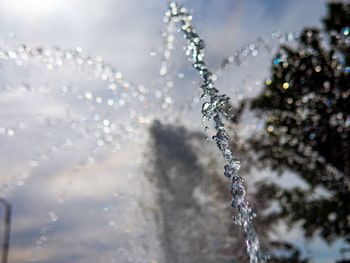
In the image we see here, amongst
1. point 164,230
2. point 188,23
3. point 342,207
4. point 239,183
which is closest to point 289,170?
point 342,207

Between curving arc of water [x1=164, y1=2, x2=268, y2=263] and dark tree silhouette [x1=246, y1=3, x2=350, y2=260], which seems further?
dark tree silhouette [x1=246, y1=3, x2=350, y2=260]

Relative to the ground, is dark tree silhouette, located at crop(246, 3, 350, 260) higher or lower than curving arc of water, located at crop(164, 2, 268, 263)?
higher

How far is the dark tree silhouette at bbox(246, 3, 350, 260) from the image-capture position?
19250 millimetres

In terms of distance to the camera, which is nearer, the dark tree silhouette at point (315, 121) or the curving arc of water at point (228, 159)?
the curving arc of water at point (228, 159)

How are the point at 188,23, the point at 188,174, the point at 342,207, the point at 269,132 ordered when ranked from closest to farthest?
1. the point at 188,23
2. the point at 188,174
3. the point at 342,207
4. the point at 269,132

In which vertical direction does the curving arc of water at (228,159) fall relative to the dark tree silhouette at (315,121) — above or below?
below

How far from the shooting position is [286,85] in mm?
19969

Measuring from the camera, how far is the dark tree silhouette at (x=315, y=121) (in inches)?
758

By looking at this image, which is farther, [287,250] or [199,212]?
[287,250]

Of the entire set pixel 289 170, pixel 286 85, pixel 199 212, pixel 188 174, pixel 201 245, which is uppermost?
pixel 286 85

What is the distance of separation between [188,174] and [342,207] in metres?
6.38

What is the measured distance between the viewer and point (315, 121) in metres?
19.8

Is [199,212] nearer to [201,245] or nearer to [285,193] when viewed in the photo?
[201,245]

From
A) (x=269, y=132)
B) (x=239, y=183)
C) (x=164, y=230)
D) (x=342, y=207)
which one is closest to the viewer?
(x=239, y=183)
